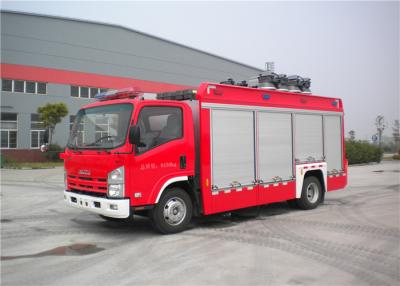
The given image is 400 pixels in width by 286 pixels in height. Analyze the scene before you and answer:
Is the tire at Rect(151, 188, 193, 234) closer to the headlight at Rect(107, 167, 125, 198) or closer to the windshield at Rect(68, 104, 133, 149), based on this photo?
the headlight at Rect(107, 167, 125, 198)

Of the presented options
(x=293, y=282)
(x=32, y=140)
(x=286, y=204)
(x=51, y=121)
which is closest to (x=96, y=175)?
(x=293, y=282)

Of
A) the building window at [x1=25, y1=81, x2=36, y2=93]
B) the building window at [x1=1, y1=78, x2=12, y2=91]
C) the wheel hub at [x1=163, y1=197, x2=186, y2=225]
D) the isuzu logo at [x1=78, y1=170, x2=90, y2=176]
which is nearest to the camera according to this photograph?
the isuzu logo at [x1=78, y1=170, x2=90, y2=176]

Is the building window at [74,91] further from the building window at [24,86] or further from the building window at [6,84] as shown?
the building window at [6,84]

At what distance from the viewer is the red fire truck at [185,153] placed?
6.51m

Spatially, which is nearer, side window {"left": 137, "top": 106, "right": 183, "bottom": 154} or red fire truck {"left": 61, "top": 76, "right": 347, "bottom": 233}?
red fire truck {"left": 61, "top": 76, "right": 347, "bottom": 233}

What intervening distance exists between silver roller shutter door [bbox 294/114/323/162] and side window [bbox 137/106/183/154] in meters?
3.63

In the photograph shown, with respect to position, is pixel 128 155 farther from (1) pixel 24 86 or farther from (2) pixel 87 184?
(1) pixel 24 86

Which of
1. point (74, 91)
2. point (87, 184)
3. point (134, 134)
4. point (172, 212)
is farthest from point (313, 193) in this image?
point (74, 91)

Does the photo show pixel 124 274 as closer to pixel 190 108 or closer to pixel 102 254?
pixel 102 254

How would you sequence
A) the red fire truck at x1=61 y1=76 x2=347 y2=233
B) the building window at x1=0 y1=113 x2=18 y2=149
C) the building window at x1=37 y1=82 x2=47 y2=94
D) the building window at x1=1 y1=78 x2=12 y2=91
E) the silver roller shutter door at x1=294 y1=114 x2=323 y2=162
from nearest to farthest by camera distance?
the red fire truck at x1=61 y1=76 x2=347 y2=233 < the silver roller shutter door at x1=294 y1=114 x2=323 y2=162 < the building window at x1=1 y1=78 x2=12 y2=91 < the building window at x1=0 y1=113 x2=18 y2=149 < the building window at x1=37 y1=82 x2=47 y2=94

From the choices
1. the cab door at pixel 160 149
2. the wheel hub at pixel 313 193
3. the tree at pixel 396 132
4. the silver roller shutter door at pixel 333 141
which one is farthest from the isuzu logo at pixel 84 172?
the tree at pixel 396 132

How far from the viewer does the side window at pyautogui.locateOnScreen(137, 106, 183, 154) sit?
6672 mm

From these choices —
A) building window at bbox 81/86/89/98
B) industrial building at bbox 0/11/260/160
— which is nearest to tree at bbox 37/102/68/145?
industrial building at bbox 0/11/260/160

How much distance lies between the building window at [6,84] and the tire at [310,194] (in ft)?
100.0
